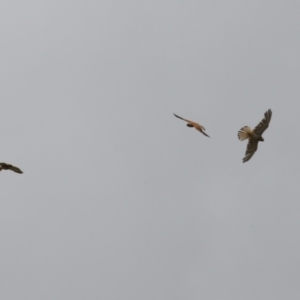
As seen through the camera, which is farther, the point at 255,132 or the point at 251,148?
the point at 251,148

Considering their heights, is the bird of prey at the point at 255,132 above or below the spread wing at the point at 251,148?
above

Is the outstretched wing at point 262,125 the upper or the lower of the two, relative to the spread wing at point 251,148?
upper

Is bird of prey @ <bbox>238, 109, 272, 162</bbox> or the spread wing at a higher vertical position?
bird of prey @ <bbox>238, 109, 272, 162</bbox>

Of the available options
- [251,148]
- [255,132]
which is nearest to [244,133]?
[255,132]

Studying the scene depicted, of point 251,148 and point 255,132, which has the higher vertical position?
point 255,132

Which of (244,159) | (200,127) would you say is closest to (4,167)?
(200,127)

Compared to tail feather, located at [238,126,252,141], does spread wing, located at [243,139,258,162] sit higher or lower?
lower

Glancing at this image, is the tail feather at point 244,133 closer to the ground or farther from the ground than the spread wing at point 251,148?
farther from the ground

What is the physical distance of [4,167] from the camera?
26.1 metres

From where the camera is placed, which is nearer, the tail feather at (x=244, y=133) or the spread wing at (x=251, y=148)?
the tail feather at (x=244, y=133)

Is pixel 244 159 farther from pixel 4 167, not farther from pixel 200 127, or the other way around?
pixel 4 167

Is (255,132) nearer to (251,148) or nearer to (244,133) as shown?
(244,133)

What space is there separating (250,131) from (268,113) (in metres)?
1.03

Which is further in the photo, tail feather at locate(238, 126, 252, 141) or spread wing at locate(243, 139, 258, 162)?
spread wing at locate(243, 139, 258, 162)
